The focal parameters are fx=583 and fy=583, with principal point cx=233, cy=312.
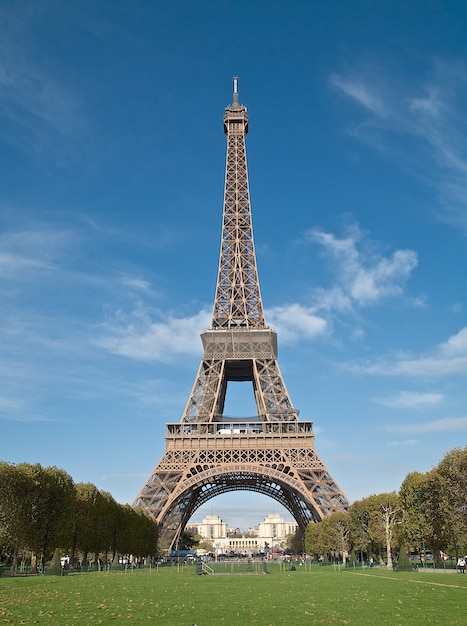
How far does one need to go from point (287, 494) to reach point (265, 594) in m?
58.7

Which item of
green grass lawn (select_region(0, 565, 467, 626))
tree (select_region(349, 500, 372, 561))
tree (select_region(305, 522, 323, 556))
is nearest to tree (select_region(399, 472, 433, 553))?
tree (select_region(349, 500, 372, 561))

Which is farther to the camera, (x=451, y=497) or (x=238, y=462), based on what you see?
(x=238, y=462)

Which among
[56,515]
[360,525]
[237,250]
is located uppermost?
[237,250]

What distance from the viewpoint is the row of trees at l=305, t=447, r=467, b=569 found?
150 ft

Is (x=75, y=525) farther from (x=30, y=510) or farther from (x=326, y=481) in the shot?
(x=326, y=481)

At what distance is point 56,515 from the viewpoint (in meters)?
48.9

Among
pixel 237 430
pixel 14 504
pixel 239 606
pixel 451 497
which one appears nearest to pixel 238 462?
pixel 237 430

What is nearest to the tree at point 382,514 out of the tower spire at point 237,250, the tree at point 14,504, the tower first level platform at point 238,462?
the tower first level platform at point 238,462

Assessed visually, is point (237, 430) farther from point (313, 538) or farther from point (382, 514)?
point (382, 514)

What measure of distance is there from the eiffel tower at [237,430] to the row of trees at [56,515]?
11.6 feet

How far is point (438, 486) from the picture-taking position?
49.4 m

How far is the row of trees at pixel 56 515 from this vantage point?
45.1 meters

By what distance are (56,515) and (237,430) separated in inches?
1034

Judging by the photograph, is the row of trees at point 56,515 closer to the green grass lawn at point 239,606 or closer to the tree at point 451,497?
the green grass lawn at point 239,606
